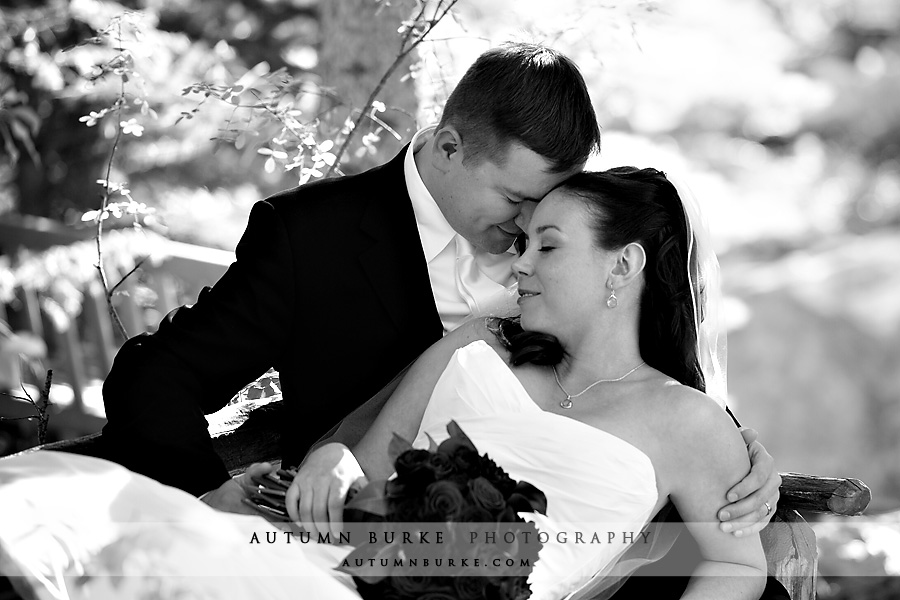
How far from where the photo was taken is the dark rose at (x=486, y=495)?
5.42 ft

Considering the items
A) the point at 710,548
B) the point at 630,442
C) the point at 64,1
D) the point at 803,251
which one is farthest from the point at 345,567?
the point at 803,251

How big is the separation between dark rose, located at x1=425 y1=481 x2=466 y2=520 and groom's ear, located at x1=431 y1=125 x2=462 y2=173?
1051mm

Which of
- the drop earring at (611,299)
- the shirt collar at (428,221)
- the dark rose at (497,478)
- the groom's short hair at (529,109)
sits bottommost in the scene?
the dark rose at (497,478)

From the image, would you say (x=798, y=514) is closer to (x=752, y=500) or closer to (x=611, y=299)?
(x=752, y=500)

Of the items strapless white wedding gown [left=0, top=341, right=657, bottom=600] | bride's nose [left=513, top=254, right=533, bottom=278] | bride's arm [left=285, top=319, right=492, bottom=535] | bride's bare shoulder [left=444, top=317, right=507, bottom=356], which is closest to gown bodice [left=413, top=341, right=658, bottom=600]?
strapless white wedding gown [left=0, top=341, right=657, bottom=600]

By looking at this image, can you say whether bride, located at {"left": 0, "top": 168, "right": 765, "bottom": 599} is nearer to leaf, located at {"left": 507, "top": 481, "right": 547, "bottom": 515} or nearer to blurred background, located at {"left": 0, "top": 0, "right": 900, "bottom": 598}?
blurred background, located at {"left": 0, "top": 0, "right": 900, "bottom": 598}

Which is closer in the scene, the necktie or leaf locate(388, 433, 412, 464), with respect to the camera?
leaf locate(388, 433, 412, 464)

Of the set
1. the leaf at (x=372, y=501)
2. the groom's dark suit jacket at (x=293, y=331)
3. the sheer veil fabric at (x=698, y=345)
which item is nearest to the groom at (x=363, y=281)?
the groom's dark suit jacket at (x=293, y=331)

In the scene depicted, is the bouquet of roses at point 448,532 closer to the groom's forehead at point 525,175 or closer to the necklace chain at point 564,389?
the necklace chain at point 564,389

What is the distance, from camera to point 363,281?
2.51 meters

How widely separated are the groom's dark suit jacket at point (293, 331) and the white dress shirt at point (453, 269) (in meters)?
0.04

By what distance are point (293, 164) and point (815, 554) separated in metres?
2.09

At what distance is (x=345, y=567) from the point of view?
175 centimetres

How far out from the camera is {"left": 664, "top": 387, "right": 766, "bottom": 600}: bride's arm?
2.23m
